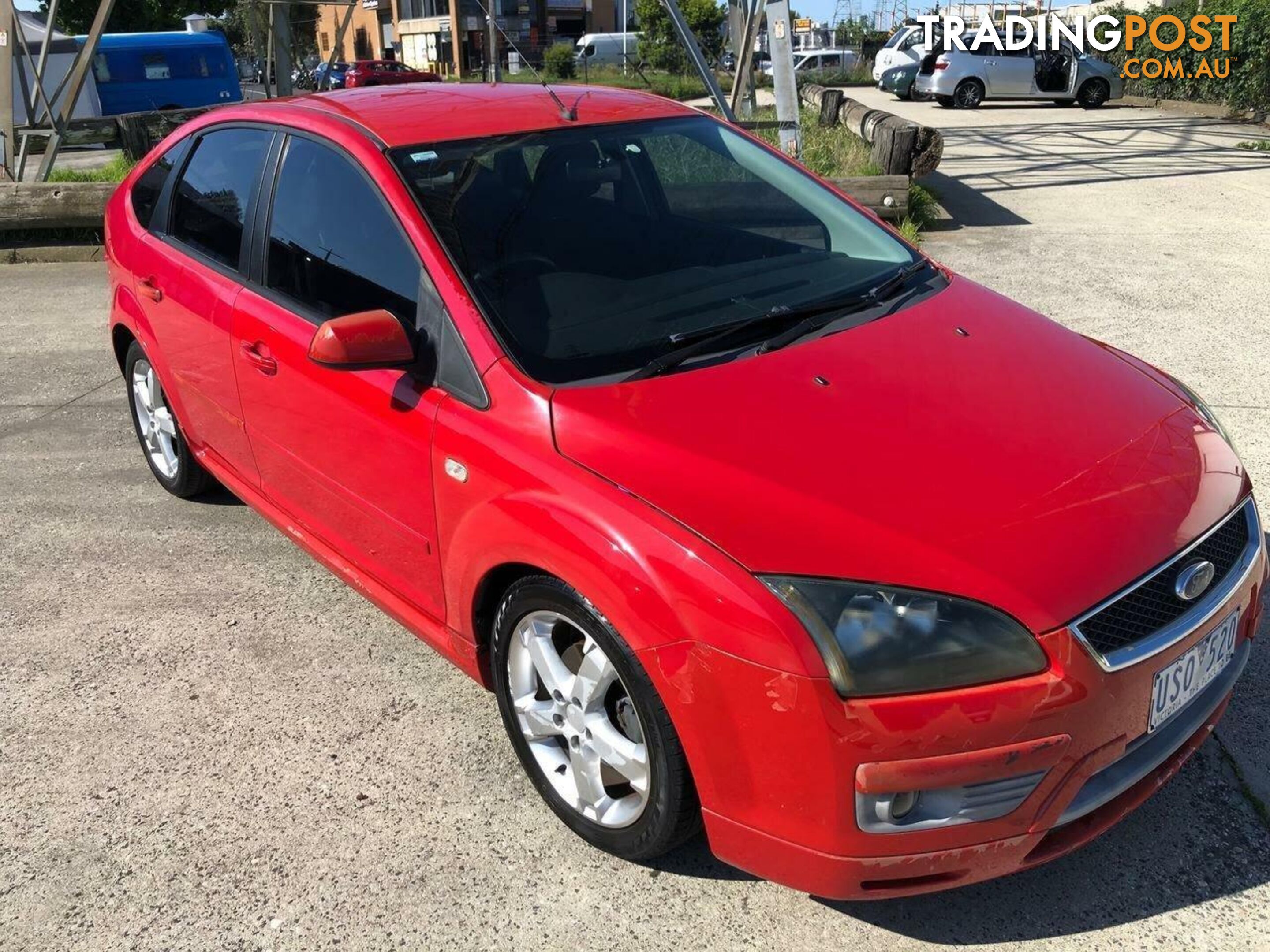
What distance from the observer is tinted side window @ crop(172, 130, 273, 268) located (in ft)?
12.1

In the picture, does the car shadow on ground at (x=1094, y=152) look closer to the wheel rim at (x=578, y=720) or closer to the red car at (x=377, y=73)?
the wheel rim at (x=578, y=720)

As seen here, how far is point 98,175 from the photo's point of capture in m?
12.0

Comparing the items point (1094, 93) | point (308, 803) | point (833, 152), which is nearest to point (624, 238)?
point (308, 803)

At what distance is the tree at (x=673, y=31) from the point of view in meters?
39.8

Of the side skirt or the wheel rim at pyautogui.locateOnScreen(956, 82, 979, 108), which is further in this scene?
the wheel rim at pyautogui.locateOnScreen(956, 82, 979, 108)

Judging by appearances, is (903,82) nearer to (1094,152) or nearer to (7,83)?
(1094,152)

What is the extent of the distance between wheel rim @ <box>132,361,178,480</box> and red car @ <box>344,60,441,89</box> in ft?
102

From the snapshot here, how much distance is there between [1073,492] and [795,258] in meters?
1.30

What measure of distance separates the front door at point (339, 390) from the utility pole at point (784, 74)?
289 inches

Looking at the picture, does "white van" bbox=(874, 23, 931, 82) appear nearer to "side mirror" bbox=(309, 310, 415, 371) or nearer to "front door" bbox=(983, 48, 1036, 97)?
"front door" bbox=(983, 48, 1036, 97)

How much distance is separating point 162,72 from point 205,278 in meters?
24.9

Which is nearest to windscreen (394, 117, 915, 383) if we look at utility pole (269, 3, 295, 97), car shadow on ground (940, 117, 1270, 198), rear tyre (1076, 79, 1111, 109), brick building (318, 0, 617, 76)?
car shadow on ground (940, 117, 1270, 198)

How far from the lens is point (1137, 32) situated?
2423 centimetres

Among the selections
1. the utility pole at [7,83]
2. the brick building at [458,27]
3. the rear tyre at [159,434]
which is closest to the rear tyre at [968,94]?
the utility pole at [7,83]
